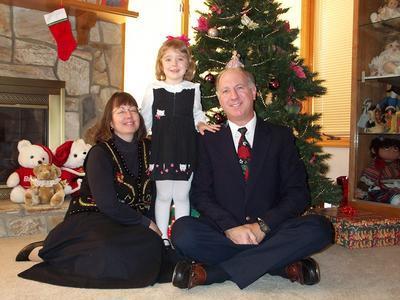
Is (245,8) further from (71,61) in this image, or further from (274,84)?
(71,61)

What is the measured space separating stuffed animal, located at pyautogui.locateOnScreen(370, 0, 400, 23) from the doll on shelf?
819 mm

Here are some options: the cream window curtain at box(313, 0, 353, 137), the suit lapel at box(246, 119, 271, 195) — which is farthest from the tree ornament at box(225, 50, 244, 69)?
the cream window curtain at box(313, 0, 353, 137)

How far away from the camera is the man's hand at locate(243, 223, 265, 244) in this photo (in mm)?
1658

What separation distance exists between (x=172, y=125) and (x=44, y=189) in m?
1.11

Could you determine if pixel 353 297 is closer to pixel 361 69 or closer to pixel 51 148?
pixel 361 69

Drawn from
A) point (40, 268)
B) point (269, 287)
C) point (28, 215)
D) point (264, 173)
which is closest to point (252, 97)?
point (264, 173)

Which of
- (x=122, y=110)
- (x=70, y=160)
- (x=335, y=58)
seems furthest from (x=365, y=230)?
(x=335, y=58)

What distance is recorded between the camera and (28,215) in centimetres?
258

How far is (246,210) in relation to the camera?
1769mm

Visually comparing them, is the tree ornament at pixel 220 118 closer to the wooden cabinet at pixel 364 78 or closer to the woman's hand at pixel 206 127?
the woman's hand at pixel 206 127

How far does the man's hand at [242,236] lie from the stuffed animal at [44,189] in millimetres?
1422

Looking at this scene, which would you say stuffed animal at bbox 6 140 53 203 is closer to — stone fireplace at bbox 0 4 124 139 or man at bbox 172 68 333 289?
stone fireplace at bbox 0 4 124 139

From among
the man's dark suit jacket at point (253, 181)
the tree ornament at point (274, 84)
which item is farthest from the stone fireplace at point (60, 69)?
the tree ornament at point (274, 84)

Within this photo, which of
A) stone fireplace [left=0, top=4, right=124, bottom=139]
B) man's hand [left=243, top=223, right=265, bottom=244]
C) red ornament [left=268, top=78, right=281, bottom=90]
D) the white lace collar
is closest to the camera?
man's hand [left=243, top=223, right=265, bottom=244]
